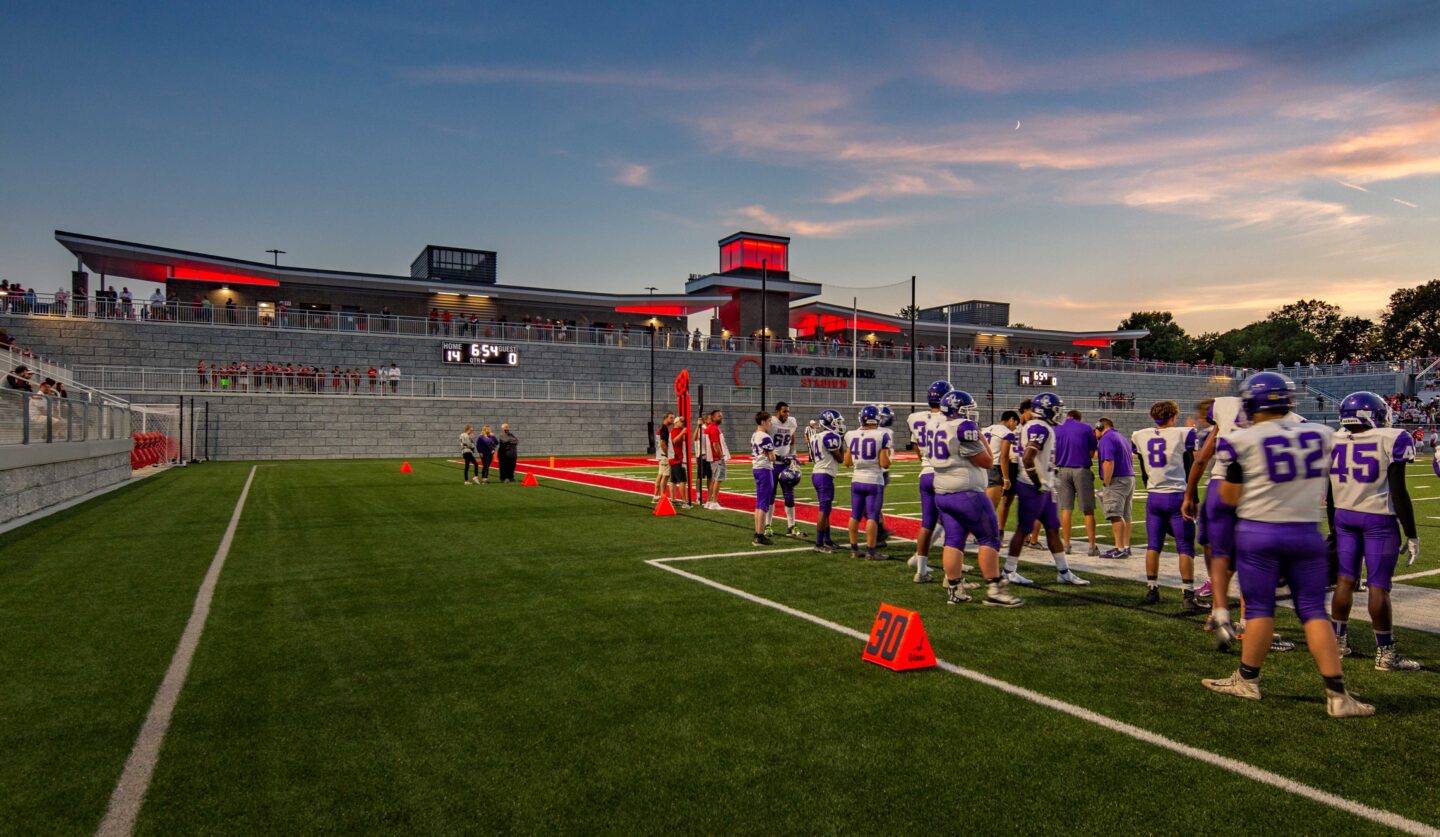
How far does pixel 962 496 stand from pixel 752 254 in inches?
2433

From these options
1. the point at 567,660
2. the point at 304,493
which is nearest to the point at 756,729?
the point at 567,660

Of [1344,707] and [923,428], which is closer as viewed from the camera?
[1344,707]

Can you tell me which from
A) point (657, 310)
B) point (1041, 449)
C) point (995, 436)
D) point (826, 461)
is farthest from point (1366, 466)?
point (657, 310)

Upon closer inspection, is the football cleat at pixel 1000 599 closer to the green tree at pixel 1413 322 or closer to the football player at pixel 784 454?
the football player at pixel 784 454

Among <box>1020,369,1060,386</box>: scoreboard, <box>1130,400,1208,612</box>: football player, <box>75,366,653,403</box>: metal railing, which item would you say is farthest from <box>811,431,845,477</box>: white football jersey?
<box>1020,369,1060,386</box>: scoreboard

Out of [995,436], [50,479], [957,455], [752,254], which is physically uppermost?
[752,254]

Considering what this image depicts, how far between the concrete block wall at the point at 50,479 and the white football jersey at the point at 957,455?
46.2 ft

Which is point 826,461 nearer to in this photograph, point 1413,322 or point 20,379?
point 20,379

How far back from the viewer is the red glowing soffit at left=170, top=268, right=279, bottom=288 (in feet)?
151

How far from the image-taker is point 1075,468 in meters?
10.7

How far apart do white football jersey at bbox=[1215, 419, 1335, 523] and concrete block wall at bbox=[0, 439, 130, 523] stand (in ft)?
53.3

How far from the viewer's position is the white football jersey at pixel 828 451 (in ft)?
33.8

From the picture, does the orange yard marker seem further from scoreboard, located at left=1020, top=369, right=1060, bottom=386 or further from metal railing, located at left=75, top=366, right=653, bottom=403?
scoreboard, located at left=1020, top=369, right=1060, bottom=386

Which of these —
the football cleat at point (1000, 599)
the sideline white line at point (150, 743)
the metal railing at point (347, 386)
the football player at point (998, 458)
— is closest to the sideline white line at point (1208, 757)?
the football cleat at point (1000, 599)
